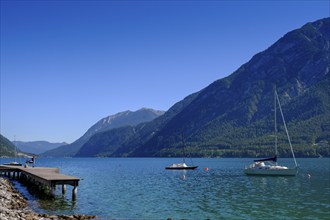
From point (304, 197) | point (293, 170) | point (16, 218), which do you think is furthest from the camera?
point (293, 170)

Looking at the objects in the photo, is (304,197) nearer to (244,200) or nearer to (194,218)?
(244,200)

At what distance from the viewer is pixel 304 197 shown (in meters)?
52.9

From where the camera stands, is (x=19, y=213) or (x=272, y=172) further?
(x=272, y=172)

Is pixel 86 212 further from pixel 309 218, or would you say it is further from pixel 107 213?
pixel 309 218

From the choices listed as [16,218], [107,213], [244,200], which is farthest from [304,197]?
[16,218]

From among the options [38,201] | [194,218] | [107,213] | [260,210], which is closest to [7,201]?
[38,201]

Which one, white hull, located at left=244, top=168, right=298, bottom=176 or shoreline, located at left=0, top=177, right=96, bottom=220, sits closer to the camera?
shoreline, located at left=0, top=177, right=96, bottom=220

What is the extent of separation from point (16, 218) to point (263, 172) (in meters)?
77.9

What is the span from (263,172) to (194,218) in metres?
63.9

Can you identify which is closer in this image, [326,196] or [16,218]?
[16,218]

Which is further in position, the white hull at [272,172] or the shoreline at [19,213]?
the white hull at [272,172]

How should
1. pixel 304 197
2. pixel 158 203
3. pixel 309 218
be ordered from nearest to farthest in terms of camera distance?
1. pixel 309 218
2. pixel 158 203
3. pixel 304 197

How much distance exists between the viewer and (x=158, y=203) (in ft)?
155

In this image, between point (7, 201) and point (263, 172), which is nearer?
point (7, 201)
